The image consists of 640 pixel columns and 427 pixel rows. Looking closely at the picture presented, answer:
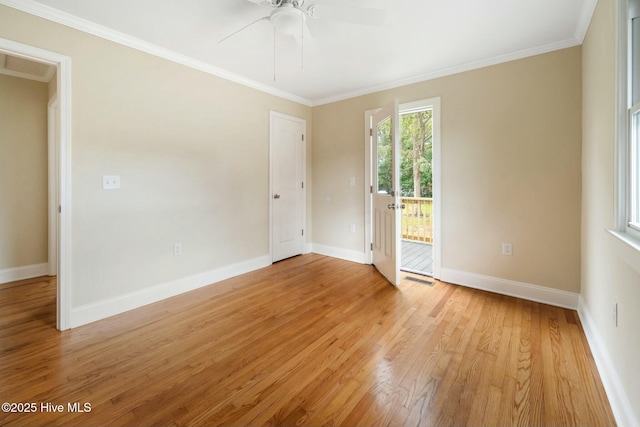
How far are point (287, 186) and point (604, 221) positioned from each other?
11.2ft

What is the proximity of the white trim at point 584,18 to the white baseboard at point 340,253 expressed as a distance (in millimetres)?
3151

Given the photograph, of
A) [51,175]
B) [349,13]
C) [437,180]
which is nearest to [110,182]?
[51,175]

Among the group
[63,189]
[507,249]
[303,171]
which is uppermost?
[303,171]

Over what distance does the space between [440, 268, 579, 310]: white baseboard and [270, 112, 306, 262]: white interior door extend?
87.3 inches

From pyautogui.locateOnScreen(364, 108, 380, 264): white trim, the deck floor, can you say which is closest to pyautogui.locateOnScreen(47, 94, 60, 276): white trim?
pyautogui.locateOnScreen(364, 108, 380, 264): white trim

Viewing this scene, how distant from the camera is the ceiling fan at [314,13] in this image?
5.61 feet

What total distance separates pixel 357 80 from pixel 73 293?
3.69 metres

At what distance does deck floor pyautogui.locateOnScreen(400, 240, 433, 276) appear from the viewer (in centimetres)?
377

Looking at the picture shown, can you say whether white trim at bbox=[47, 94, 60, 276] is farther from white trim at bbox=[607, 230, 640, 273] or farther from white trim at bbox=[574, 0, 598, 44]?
white trim at bbox=[574, 0, 598, 44]

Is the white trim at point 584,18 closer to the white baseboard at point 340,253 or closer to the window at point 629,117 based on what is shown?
the window at point 629,117

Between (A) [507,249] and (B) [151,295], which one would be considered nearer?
(B) [151,295]

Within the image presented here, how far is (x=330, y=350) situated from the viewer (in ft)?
6.25

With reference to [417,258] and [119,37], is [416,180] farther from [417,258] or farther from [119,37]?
[119,37]

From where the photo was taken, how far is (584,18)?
2096mm
